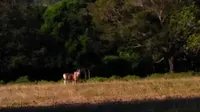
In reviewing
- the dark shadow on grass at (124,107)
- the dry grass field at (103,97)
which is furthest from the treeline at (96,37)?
the dark shadow on grass at (124,107)

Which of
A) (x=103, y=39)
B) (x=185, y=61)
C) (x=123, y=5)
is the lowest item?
(x=185, y=61)

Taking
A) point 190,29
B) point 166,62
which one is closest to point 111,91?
point 190,29

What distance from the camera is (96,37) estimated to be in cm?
6231

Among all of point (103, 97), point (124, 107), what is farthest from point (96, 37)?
point (124, 107)

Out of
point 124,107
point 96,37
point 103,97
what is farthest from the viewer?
point 96,37

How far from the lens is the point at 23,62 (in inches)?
2202

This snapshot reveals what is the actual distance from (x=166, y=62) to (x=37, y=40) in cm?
1720

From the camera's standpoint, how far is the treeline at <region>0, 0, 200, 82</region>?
54.7 metres

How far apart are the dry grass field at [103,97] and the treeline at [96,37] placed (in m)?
17.7

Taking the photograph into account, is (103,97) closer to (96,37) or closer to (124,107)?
(124,107)

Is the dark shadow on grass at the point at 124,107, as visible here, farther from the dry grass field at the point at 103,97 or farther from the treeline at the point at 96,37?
the treeline at the point at 96,37

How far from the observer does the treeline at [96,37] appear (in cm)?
5472

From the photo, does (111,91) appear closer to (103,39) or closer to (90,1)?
(103,39)

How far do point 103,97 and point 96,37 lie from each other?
98.0 ft
